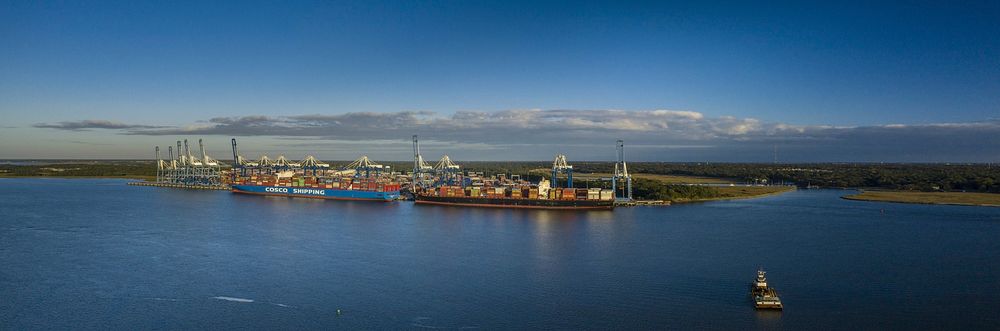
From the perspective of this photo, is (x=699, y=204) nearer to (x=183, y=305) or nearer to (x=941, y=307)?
(x=941, y=307)

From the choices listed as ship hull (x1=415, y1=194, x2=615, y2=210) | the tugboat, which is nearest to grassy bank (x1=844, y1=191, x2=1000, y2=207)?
ship hull (x1=415, y1=194, x2=615, y2=210)

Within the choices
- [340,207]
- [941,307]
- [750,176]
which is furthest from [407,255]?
[750,176]

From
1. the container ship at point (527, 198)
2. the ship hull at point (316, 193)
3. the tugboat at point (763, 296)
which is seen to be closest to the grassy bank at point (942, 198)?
the container ship at point (527, 198)

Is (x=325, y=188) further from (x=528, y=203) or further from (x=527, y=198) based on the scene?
(x=528, y=203)

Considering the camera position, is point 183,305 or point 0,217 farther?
point 0,217

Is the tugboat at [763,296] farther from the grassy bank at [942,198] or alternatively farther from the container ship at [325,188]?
the grassy bank at [942,198]

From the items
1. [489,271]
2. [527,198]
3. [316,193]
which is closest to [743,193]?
[527,198]
